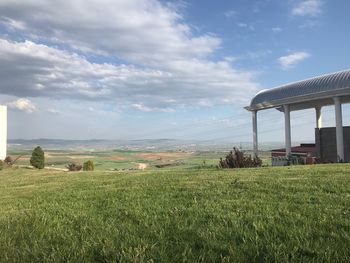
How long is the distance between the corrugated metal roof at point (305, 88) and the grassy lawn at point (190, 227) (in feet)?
67.8

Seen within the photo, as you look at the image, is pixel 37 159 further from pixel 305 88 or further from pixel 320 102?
pixel 320 102

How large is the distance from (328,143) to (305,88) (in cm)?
419

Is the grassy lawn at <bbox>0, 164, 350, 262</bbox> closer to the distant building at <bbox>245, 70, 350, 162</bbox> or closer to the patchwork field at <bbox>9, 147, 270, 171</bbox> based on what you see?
the patchwork field at <bbox>9, 147, 270, 171</bbox>

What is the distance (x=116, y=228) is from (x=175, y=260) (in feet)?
4.86

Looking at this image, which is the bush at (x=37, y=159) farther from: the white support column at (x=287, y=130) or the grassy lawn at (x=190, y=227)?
the grassy lawn at (x=190, y=227)

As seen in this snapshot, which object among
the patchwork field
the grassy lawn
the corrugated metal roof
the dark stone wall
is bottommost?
the patchwork field

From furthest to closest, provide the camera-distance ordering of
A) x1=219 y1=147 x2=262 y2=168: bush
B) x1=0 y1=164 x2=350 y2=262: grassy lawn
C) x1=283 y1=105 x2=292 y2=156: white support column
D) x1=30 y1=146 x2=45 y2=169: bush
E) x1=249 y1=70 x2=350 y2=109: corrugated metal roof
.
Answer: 1. x1=283 y1=105 x2=292 y2=156: white support column
2. x1=30 y1=146 x2=45 y2=169: bush
3. x1=249 y1=70 x2=350 y2=109: corrugated metal roof
4. x1=219 y1=147 x2=262 y2=168: bush
5. x1=0 y1=164 x2=350 y2=262: grassy lawn

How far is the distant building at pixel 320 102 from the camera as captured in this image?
27.0 m

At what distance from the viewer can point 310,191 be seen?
7418 mm

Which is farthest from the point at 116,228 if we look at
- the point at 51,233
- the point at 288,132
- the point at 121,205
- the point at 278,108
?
the point at 278,108

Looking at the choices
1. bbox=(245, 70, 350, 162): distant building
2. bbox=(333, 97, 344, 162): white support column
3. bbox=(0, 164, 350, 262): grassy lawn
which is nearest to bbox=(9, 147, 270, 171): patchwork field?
bbox=(245, 70, 350, 162): distant building

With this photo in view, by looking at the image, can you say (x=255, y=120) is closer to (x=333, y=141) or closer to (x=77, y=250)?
(x=333, y=141)

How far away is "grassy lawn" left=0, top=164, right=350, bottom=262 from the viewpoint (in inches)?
156

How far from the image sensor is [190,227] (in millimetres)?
4922
